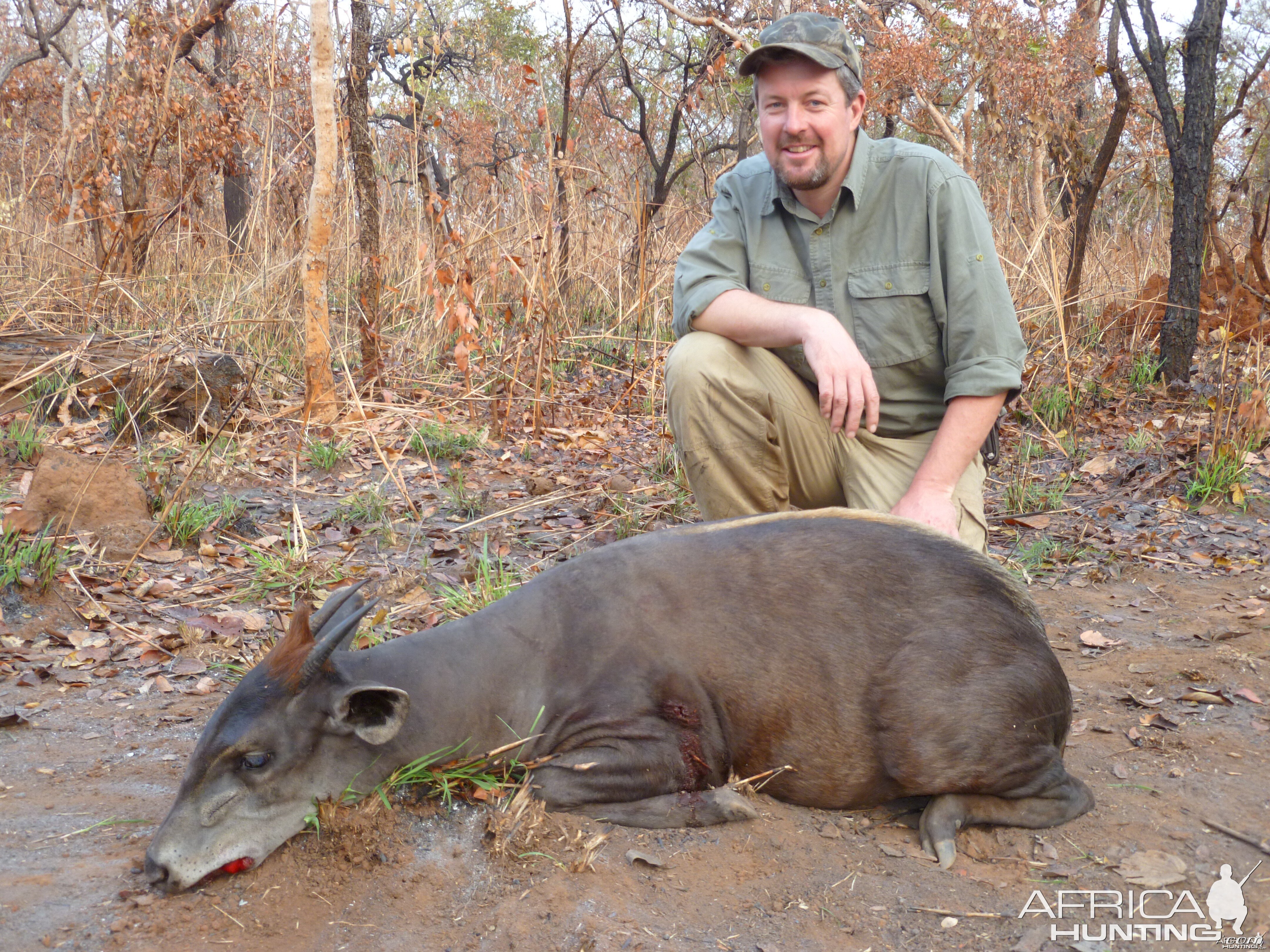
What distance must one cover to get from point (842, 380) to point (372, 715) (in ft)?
6.06

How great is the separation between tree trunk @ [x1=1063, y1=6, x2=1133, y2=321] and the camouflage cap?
388 centimetres

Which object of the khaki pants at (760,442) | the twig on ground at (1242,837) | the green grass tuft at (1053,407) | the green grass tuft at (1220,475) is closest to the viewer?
the twig on ground at (1242,837)

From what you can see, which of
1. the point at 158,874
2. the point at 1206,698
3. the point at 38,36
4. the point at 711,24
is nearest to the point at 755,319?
the point at 1206,698

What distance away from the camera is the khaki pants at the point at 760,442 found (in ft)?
13.7

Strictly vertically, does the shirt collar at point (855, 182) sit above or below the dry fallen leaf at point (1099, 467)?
above

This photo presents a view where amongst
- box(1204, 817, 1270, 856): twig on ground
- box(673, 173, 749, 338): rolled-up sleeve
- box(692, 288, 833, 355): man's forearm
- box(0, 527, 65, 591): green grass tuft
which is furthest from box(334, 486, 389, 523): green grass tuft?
box(1204, 817, 1270, 856): twig on ground

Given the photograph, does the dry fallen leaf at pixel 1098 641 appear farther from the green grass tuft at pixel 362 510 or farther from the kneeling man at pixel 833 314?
the green grass tuft at pixel 362 510

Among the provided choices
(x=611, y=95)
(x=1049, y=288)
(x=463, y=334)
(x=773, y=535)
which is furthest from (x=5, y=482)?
(x=611, y=95)

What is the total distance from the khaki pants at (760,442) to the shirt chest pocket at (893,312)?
0.31 m

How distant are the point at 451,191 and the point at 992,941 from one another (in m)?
9.80

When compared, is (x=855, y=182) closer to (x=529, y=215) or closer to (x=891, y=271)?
(x=891, y=271)

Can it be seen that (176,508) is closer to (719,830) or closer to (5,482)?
(5,482)

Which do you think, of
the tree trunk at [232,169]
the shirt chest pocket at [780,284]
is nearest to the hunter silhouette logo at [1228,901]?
the shirt chest pocket at [780,284]

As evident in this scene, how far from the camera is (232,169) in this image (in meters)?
9.96
